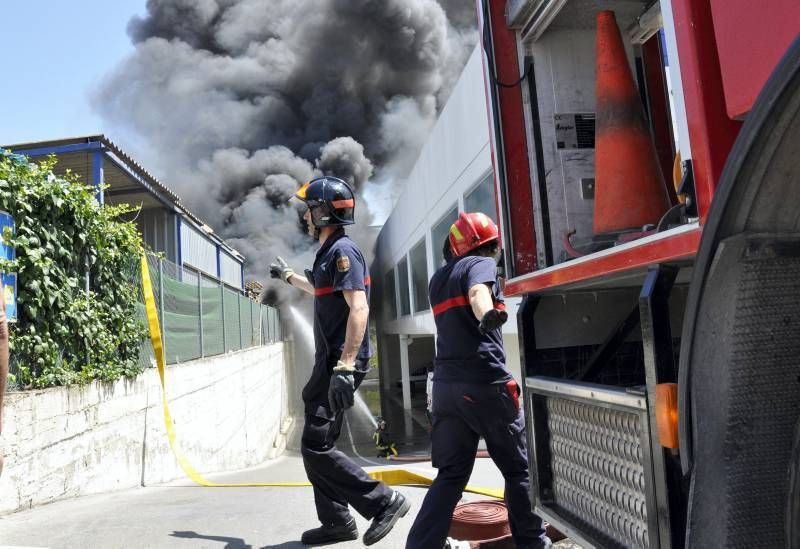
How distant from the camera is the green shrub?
170 inches

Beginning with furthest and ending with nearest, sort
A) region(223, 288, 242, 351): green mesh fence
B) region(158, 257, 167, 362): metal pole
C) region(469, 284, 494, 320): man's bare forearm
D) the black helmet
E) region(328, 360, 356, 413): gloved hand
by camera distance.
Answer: region(223, 288, 242, 351): green mesh fence, region(158, 257, 167, 362): metal pole, the black helmet, region(328, 360, 356, 413): gloved hand, region(469, 284, 494, 320): man's bare forearm

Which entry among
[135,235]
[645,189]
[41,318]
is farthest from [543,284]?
[135,235]

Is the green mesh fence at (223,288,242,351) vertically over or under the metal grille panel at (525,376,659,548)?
over

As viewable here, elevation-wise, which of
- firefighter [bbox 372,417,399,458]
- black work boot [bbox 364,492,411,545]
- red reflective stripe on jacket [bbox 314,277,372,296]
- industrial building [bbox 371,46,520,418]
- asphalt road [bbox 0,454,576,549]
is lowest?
firefighter [bbox 372,417,399,458]

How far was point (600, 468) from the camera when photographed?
6.63 feet

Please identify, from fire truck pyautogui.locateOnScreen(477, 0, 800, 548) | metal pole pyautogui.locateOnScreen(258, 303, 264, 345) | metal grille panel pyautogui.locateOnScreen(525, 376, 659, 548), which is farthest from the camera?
metal pole pyautogui.locateOnScreen(258, 303, 264, 345)

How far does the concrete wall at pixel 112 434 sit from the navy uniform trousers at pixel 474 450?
2.68 meters

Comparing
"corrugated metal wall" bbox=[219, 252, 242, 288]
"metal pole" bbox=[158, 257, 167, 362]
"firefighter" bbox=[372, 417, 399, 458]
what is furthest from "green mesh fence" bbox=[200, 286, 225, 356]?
"corrugated metal wall" bbox=[219, 252, 242, 288]

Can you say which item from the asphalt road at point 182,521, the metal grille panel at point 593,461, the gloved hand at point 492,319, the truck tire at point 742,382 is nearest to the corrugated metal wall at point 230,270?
the asphalt road at point 182,521

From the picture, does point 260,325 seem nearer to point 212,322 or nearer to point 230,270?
point 230,270

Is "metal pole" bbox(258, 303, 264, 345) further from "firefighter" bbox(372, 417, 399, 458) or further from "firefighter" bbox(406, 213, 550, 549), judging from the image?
"firefighter" bbox(406, 213, 550, 549)

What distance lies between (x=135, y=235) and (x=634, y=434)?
5.24 metres

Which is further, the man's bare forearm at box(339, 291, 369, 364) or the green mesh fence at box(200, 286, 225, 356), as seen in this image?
the green mesh fence at box(200, 286, 225, 356)

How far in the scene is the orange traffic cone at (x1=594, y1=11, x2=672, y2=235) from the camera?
2.47 metres
